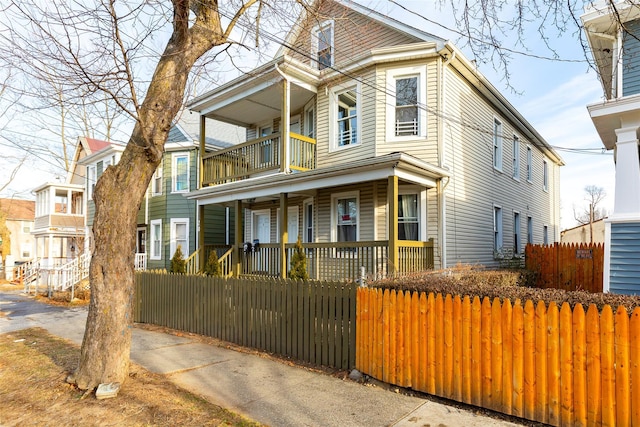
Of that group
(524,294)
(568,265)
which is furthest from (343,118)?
(568,265)

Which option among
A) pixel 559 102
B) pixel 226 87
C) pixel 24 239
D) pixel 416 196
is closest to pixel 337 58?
pixel 226 87

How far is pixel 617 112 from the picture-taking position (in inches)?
363

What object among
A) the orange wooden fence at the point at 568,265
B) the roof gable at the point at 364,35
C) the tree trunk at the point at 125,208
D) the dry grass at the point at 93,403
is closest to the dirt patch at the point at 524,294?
the dry grass at the point at 93,403

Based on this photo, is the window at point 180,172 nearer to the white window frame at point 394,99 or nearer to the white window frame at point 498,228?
the white window frame at point 394,99

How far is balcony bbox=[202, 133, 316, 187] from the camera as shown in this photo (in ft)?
43.1

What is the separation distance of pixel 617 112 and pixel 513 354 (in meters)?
7.35

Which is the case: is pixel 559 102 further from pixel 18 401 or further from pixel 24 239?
pixel 24 239

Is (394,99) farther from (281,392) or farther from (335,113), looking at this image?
(281,392)

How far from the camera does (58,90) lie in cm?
593

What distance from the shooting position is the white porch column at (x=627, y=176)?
8977mm

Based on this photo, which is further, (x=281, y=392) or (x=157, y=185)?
(x=157, y=185)

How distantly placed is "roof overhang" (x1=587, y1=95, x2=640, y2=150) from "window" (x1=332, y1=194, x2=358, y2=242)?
6.35m

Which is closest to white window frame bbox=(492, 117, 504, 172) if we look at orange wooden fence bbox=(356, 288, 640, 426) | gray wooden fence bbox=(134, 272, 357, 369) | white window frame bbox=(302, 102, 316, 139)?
white window frame bbox=(302, 102, 316, 139)

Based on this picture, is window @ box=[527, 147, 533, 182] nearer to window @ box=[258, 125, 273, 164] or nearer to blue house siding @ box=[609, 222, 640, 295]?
blue house siding @ box=[609, 222, 640, 295]
